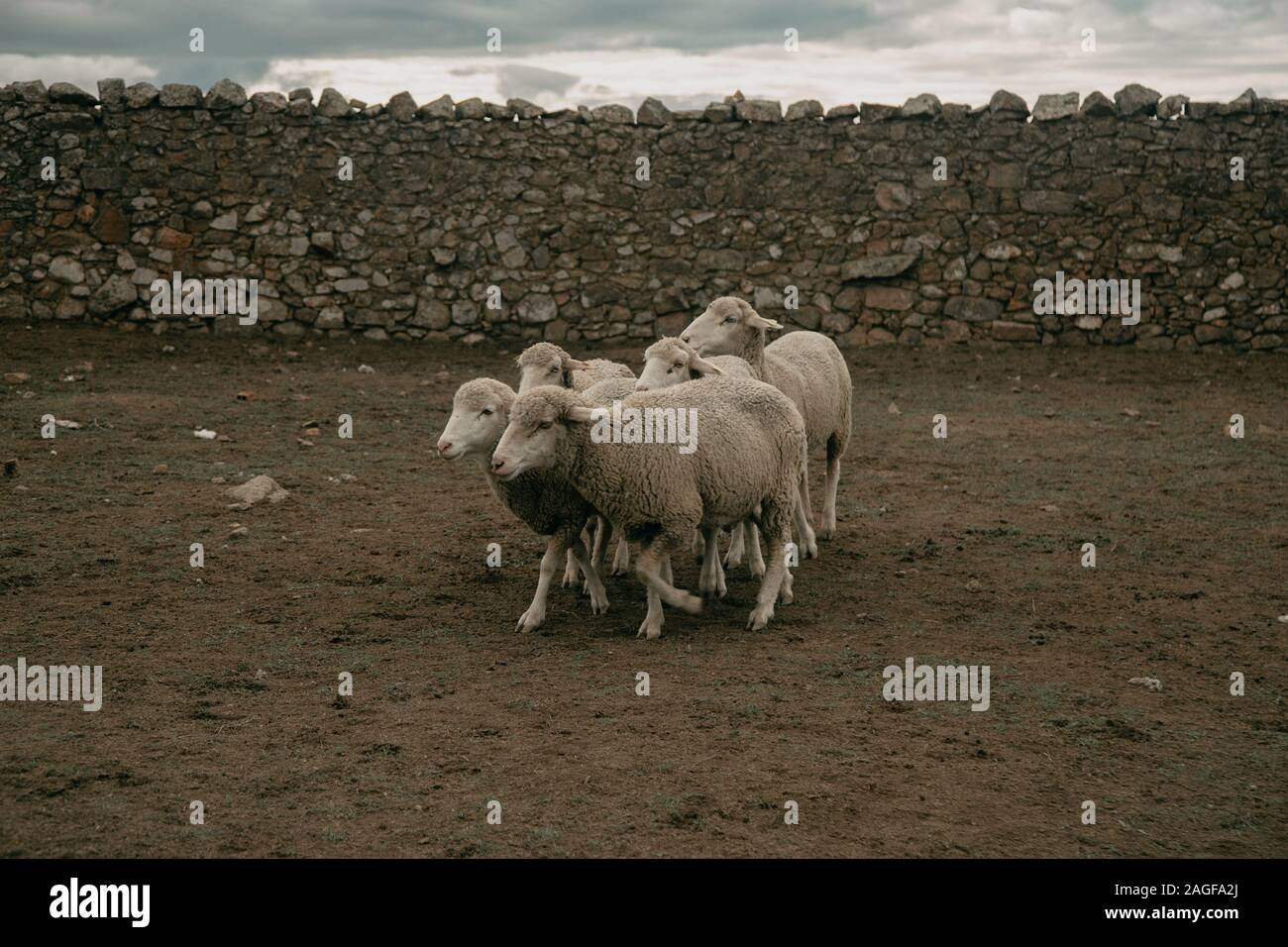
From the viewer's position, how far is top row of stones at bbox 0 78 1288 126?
14.9 meters

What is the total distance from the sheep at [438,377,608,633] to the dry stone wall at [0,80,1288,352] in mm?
9201

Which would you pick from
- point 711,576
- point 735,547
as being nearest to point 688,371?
point 735,547

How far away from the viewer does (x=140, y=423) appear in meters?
10.8

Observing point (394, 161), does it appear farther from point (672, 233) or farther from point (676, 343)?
point (676, 343)

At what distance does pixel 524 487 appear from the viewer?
634 centimetres

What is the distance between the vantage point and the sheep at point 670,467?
5.90 m

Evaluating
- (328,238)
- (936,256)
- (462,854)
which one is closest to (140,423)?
(328,238)

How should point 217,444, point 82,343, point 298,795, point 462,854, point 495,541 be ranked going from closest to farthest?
point 462,854
point 298,795
point 495,541
point 217,444
point 82,343

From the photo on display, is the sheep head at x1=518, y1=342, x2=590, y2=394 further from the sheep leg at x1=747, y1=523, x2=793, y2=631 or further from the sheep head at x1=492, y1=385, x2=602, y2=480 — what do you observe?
the sheep leg at x1=747, y1=523, x2=793, y2=631

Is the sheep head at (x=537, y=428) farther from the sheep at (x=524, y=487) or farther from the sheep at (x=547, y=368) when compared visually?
the sheep at (x=547, y=368)

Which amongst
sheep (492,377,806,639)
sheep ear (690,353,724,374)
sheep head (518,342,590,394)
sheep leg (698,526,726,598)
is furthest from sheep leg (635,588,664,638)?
sheep ear (690,353,724,374)

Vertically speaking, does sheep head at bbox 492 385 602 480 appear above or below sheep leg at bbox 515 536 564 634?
above

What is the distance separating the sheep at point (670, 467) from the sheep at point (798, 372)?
129 cm

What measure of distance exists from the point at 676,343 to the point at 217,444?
4723 millimetres
